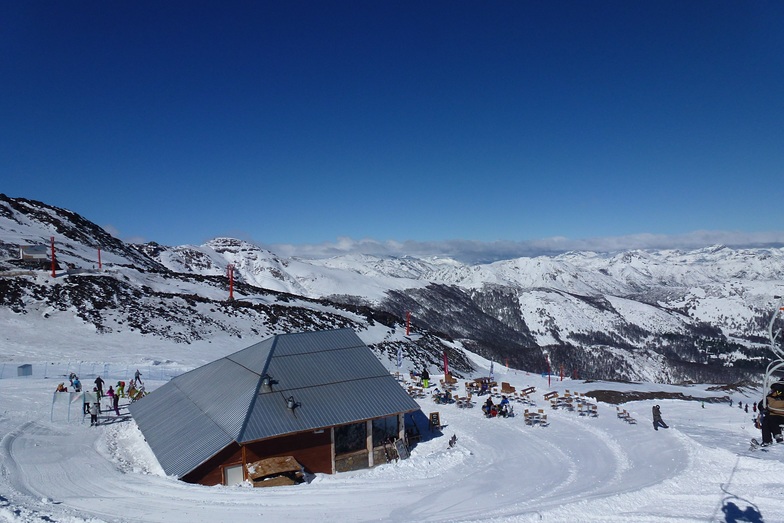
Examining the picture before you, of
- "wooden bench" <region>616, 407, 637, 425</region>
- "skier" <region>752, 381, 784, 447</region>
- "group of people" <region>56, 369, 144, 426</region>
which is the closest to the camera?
"skier" <region>752, 381, 784, 447</region>

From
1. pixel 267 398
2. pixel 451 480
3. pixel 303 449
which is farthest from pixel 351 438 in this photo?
pixel 451 480

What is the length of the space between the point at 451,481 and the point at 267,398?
28.5ft

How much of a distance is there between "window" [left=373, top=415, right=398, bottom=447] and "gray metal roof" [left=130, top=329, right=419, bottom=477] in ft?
2.84

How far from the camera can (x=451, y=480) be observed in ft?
62.3

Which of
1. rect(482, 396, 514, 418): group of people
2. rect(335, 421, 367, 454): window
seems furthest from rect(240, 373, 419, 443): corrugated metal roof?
rect(482, 396, 514, 418): group of people

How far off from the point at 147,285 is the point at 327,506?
5684 centimetres

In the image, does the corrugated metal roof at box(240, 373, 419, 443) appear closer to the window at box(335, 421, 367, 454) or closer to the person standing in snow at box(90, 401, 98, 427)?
the window at box(335, 421, 367, 454)

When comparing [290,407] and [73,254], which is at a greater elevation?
[73,254]

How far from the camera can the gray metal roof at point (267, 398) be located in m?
19.3

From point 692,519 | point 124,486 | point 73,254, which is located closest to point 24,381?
point 124,486

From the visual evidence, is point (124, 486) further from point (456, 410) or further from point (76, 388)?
point (456, 410)

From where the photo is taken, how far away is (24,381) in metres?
29.9

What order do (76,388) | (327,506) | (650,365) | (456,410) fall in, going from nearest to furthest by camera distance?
1. (327,506)
2. (76,388)
3. (456,410)
4. (650,365)

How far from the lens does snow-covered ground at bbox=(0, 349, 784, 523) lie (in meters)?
14.2
